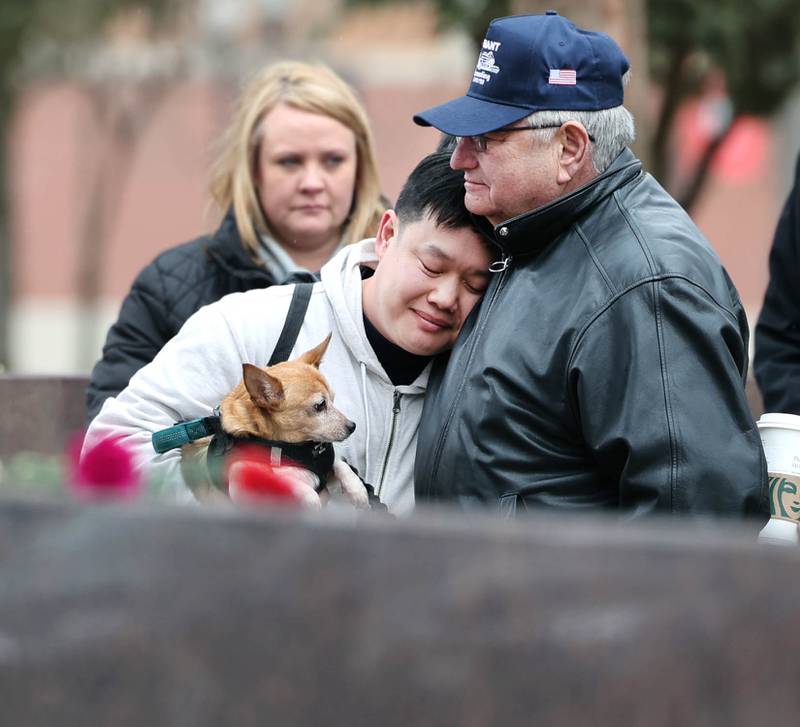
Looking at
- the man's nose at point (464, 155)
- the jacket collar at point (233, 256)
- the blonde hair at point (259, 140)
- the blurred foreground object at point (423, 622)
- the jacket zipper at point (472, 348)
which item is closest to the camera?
the blurred foreground object at point (423, 622)

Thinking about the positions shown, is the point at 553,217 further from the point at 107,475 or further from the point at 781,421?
the point at 107,475

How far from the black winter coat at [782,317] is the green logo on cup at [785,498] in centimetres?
126

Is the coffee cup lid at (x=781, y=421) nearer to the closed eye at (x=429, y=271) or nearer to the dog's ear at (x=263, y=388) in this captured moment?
the closed eye at (x=429, y=271)

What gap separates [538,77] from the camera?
2.76 m

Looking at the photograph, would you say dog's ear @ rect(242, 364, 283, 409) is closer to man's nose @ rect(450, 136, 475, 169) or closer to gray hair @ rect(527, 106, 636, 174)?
man's nose @ rect(450, 136, 475, 169)

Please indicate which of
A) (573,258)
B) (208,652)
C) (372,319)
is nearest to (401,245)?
(372,319)

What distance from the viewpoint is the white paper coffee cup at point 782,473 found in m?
2.77

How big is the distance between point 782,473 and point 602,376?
0.51 meters

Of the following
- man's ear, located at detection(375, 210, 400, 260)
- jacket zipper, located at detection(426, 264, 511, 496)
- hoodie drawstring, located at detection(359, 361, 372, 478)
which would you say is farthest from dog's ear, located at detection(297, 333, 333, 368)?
jacket zipper, located at detection(426, 264, 511, 496)

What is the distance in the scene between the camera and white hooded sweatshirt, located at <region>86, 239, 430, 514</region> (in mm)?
3031

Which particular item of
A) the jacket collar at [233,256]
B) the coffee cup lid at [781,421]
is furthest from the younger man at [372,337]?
the jacket collar at [233,256]

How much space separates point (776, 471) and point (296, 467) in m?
1.02

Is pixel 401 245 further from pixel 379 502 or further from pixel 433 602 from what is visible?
pixel 433 602

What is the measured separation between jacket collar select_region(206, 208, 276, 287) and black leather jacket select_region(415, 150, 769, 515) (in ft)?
4.39
